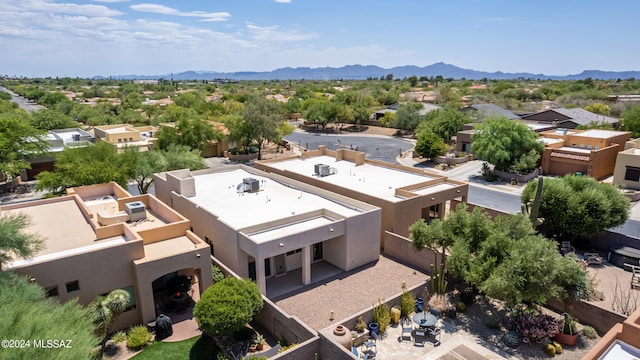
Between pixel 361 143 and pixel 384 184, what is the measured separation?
136 ft

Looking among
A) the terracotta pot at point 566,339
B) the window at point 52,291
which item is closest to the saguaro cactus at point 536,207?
the terracotta pot at point 566,339

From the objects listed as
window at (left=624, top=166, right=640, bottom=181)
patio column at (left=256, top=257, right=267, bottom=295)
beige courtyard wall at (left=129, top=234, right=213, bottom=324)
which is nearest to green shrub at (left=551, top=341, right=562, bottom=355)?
patio column at (left=256, top=257, right=267, bottom=295)

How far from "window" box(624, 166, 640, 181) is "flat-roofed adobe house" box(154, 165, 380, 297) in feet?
108

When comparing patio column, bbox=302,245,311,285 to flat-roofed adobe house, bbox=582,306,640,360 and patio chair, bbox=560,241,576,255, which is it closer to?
flat-roofed adobe house, bbox=582,306,640,360

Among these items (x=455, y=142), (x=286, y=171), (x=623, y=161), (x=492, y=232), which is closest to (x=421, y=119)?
(x=455, y=142)

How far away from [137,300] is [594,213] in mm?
29261

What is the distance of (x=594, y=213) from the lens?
27.2 metres

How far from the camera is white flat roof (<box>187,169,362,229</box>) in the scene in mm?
25344

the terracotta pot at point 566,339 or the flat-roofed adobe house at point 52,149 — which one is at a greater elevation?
the flat-roofed adobe house at point 52,149

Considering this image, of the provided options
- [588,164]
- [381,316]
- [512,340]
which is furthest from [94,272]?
[588,164]

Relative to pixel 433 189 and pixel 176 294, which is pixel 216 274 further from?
pixel 433 189

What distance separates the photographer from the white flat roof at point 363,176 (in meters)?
31.2

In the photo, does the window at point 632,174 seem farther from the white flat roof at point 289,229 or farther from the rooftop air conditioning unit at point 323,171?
the white flat roof at point 289,229

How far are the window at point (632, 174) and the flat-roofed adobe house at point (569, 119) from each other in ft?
80.0
